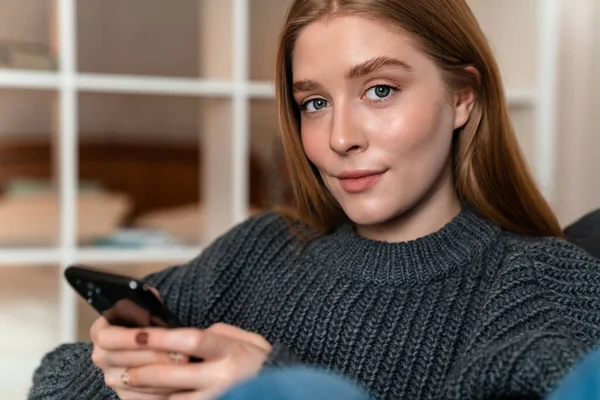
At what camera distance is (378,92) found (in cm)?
101

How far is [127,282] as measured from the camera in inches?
30.4

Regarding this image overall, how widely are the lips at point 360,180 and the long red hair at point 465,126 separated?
5.2 inches

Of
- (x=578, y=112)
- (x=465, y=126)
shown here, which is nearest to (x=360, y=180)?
(x=465, y=126)

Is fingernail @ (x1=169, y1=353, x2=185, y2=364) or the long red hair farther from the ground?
the long red hair

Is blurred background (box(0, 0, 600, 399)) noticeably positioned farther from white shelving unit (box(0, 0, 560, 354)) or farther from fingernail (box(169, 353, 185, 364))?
fingernail (box(169, 353, 185, 364))

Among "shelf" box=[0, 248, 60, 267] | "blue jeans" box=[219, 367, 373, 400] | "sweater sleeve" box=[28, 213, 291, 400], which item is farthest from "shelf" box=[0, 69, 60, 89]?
"blue jeans" box=[219, 367, 373, 400]

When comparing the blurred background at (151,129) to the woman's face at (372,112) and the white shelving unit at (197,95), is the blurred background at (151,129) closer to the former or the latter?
the white shelving unit at (197,95)

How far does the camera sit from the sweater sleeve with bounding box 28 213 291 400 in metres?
1.07

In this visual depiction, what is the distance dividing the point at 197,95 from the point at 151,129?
1484 mm

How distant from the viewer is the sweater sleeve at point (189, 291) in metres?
1.07

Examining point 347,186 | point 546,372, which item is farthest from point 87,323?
point 546,372

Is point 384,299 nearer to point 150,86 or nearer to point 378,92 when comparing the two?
point 378,92

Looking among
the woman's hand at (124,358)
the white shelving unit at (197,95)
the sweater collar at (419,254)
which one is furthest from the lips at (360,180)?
the white shelving unit at (197,95)

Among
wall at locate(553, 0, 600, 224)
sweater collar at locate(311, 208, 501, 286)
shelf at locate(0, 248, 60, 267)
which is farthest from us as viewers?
wall at locate(553, 0, 600, 224)
